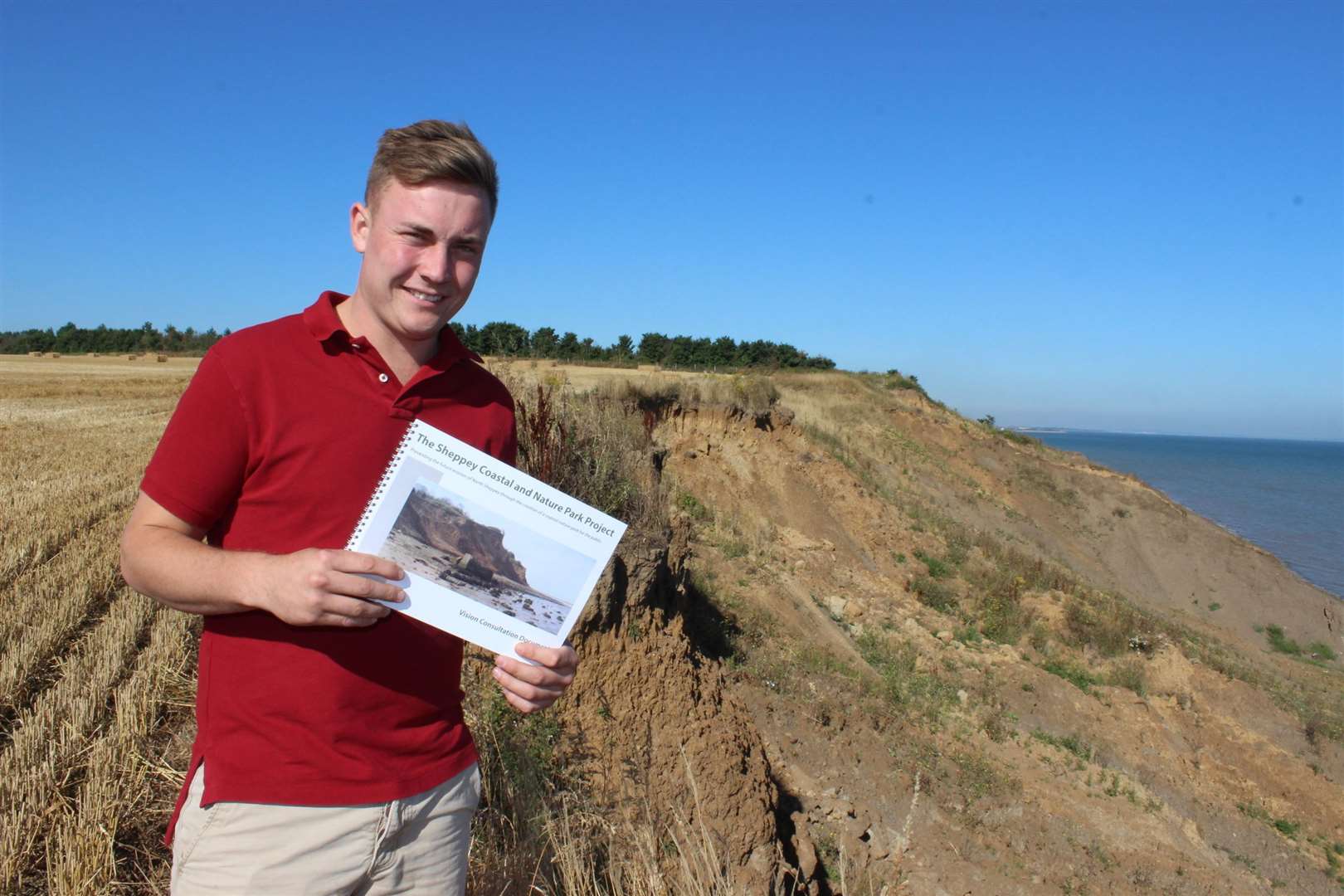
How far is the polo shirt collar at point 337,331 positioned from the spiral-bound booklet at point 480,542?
0.79 ft

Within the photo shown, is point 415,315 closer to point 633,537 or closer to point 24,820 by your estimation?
point 24,820

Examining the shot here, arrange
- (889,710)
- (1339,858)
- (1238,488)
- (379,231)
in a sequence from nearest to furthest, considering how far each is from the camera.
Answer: (379,231), (889,710), (1339,858), (1238,488)

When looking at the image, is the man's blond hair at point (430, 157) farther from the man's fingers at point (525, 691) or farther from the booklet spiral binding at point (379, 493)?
the man's fingers at point (525, 691)

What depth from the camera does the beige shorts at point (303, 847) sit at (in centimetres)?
167

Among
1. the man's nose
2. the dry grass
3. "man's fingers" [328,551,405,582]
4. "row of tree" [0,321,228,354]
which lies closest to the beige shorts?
"man's fingers" [328,551,405,582]

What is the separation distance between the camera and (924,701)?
11117mm

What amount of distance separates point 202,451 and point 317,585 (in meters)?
0.37

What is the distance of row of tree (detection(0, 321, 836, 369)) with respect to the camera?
1209 inches

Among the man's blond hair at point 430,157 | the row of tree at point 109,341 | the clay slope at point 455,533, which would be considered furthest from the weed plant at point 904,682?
the row of tree at point 109,341

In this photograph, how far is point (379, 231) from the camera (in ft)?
6.02

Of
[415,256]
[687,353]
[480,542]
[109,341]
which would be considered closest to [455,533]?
[480,542]

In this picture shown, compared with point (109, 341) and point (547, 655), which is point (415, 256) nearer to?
point (547, 655)

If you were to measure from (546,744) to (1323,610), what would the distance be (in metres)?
29.9

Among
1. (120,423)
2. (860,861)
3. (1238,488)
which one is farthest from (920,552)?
(1238,488)
